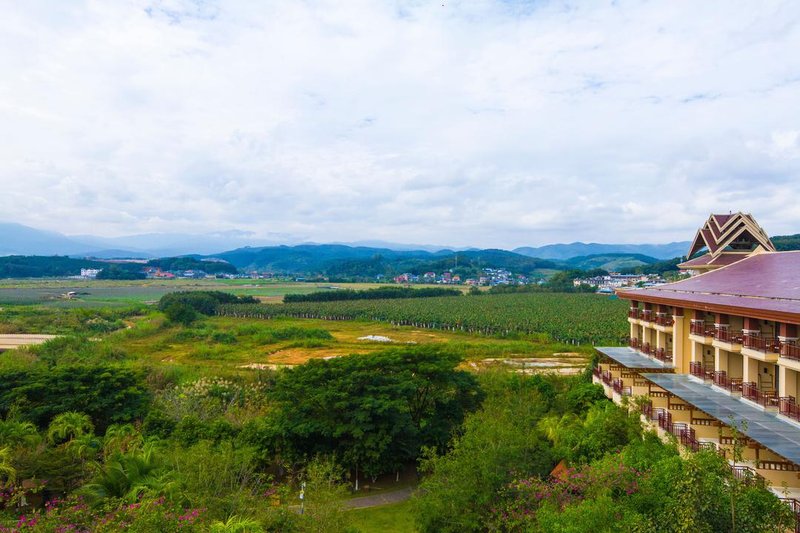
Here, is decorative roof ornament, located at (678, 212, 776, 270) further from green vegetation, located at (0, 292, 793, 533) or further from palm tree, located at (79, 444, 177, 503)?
palm tree, located at (79, 444, 177, 503)

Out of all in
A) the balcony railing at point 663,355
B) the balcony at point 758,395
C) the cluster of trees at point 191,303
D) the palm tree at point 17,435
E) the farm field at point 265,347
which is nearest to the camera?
the balcony at point 758,395

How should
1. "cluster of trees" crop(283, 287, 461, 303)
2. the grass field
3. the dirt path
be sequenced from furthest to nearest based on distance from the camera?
"cluster of trees" crop(283, 287, 461, 303) < the grass field < the dirt path

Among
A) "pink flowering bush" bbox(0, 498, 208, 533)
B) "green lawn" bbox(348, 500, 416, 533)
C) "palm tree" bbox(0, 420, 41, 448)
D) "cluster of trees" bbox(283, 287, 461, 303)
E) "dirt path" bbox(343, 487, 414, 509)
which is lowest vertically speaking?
"dirt path" bbox(343, 487, 414, 509)

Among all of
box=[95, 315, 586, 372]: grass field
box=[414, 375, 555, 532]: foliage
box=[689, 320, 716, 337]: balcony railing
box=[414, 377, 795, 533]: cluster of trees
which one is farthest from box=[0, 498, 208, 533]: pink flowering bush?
box=[95, 315, 586, 372]: grass field

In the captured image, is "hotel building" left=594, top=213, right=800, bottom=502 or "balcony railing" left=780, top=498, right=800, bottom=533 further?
"hotel building" left=594, top=213, right=800, bottom=502

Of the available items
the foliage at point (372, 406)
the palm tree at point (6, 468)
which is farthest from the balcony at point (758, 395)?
the palm tree at point (6, 468)

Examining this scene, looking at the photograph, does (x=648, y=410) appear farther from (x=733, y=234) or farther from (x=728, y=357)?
(x=733, y=234)

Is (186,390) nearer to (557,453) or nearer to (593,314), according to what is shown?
(557,453)

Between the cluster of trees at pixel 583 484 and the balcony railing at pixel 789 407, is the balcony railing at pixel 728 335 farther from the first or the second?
the cluster of trees at pixel 583 484
